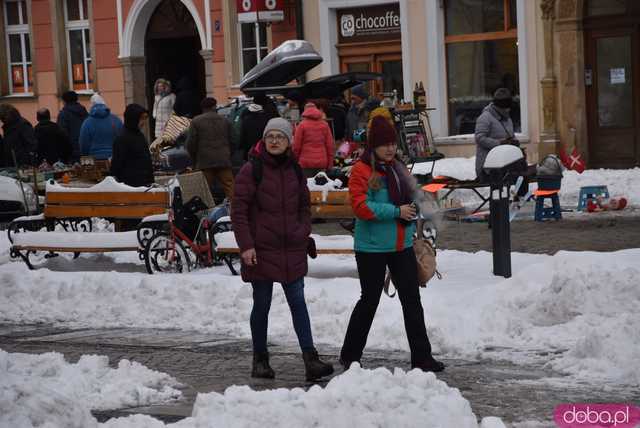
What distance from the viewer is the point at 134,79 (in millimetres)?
30875

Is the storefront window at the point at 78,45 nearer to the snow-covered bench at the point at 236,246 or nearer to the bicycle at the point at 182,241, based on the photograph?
the bicycle at the point at 182,241

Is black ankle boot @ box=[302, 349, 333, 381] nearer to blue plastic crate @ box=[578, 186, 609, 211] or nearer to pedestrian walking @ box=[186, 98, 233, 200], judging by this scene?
pedestrian walking @ box=[186, 98, 233, 200]

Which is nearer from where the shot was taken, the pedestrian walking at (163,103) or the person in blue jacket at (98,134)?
the person in blue jacket at (98,134)

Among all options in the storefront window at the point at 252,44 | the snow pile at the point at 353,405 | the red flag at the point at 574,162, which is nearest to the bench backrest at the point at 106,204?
the snow pile at the point at 353,405

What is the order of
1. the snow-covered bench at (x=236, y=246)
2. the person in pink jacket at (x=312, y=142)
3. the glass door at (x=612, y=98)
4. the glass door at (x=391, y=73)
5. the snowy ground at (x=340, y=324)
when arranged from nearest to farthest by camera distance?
the snowy ground at (x=340, y=324) < the snow-covered bench at (x=236, y=246) < the person in pink jacket at (x=312, y=142) < the glass door at (x=612, y=98) < the glass door at (x=391, y=73)

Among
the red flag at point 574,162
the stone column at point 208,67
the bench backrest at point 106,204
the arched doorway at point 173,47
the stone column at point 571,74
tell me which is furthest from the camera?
the arched doorway at point 173,47

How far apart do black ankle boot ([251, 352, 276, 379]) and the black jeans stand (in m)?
0.55

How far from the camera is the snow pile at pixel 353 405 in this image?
22.5 feet

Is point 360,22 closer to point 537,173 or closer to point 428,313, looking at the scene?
point 537,173

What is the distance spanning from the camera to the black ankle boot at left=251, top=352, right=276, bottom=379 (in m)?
9.11

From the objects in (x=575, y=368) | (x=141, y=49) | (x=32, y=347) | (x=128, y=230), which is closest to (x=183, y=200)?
(x=128, y=230)

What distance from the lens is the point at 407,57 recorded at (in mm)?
25953

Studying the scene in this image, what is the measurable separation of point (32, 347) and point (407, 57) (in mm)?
15916

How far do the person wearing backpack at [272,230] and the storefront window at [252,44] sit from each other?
19.5 m
